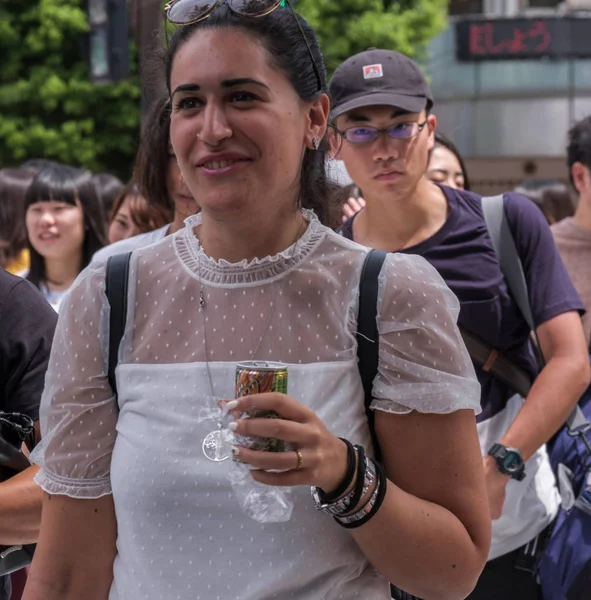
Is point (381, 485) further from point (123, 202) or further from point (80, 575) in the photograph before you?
point (123, 202)

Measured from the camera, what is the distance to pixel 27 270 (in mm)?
7223

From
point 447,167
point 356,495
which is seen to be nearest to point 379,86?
point 447,167

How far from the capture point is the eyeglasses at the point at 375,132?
421 centimetres

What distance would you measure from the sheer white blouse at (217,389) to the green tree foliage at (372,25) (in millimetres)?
21205

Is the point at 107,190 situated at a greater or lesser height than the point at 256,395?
lesser

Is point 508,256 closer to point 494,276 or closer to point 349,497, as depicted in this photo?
point 494,276

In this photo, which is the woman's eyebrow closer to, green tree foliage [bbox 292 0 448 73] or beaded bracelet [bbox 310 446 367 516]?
beaded bracelet [bbox 310 446 367 516]

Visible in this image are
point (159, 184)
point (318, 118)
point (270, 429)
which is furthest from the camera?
point (159, 184)

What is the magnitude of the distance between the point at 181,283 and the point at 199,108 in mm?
363

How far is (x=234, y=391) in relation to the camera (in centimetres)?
223

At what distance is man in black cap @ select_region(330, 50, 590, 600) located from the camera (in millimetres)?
3959

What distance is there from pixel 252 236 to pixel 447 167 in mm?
3118

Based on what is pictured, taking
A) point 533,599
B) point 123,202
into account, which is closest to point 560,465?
point 533,599

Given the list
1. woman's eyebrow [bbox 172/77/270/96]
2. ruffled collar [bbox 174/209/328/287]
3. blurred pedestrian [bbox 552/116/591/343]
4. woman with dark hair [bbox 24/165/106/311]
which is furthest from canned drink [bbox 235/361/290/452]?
woman with dark hair [bbox 24/165/106/311]
